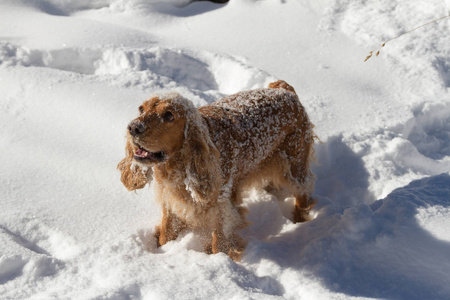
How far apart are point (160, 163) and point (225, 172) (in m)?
0.45

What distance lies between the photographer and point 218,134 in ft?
8.72

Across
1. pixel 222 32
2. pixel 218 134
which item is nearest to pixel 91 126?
pixel 218 134

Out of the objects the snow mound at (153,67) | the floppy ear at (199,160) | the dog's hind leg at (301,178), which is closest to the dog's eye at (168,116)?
the floppy ear at (199,160)

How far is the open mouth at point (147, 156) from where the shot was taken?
2.28 m

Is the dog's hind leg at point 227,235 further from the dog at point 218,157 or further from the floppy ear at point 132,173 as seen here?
the floppy ear at point 132,173

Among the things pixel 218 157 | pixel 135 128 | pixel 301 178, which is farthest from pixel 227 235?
pixel 135 128

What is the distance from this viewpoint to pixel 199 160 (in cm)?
241

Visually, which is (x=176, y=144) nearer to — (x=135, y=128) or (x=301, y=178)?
(x=135, y=128)

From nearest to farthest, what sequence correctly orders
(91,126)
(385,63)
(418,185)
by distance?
(418,185) → (91,126) → (385,63)

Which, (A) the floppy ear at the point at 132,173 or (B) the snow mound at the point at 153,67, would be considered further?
(B) the snow mound at the point at 153,67

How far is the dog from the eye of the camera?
2.34 metres

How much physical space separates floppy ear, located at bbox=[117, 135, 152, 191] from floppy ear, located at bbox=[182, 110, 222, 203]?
26 centimetres

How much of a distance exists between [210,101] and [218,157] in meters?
1.67

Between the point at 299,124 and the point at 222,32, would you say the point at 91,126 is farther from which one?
the point at 222,32
